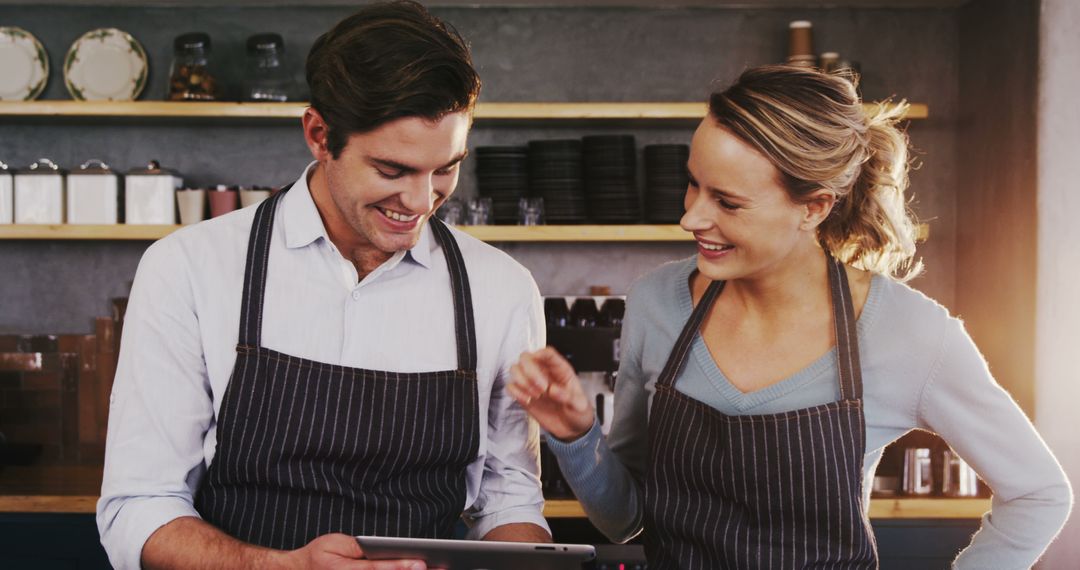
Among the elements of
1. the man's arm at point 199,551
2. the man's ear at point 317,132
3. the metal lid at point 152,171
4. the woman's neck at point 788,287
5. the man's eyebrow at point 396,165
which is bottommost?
the man's arm at point 199,551

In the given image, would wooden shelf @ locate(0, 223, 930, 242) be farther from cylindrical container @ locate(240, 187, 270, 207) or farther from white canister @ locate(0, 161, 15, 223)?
cylindrical container @ locate(240, 187, 270, 207)

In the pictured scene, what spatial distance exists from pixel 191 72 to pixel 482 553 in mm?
2675

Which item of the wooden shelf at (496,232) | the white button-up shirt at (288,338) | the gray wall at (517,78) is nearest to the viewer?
the white button-up shirt at (288,338)

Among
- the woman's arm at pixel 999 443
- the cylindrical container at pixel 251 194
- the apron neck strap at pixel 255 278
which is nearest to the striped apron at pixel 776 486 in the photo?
the woman's arm at pixel 999 443

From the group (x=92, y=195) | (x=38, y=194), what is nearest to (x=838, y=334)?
(x=92, y=195)

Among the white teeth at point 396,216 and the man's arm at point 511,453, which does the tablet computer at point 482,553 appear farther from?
the white teeth at point 396,216

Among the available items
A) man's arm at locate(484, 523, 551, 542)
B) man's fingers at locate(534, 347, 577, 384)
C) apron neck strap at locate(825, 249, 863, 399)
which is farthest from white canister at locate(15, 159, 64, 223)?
apron neck strap at locate(825, 249, 863, 399)

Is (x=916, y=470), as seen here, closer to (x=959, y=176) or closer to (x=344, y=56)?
(x=959, y=176)

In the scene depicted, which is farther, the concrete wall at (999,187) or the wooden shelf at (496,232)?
the wooden shelf at (496,232)

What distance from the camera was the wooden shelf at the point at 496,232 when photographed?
10.5 ft

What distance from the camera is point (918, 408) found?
154 cm

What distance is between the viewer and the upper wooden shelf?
3.23 m

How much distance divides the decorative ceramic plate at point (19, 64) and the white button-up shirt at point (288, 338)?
2.43 meters

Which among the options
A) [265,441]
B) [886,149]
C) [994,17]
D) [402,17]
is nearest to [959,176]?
[994,17]
